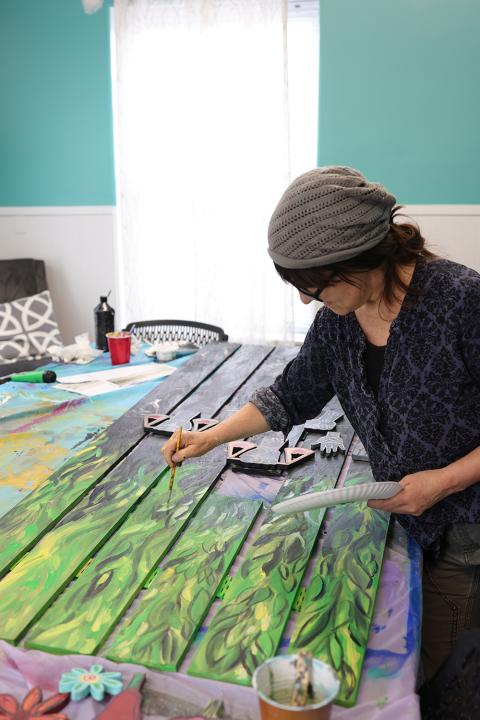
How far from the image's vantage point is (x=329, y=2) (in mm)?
3828

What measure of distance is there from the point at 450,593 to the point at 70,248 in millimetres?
3704

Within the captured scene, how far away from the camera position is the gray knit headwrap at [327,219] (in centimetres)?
121

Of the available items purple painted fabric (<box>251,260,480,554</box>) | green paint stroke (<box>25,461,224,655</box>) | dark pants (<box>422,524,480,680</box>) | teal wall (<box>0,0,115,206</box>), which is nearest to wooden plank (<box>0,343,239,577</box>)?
green paint stroke (<box>25,461,224,655</box>)

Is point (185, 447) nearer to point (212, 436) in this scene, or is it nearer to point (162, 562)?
point (212, 436)

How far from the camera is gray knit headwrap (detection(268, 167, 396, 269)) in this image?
121 centimetres

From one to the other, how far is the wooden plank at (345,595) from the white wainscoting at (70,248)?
3.38 meters

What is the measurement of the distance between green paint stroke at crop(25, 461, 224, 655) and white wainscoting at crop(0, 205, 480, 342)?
291 centimetres

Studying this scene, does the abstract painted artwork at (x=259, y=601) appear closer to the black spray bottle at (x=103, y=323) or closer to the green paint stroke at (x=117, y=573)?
the green paint stroke at (x=117, y=573)

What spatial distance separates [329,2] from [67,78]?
167cm

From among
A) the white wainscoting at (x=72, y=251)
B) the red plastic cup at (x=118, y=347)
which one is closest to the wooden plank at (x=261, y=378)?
the red plastic cup at (x=118, y=347)

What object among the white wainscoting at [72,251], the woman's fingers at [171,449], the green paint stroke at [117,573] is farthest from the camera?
the white wainscoting at [72,251]

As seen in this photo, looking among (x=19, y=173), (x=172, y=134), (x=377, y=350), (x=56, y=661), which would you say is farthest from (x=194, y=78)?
(x=56, y=661)

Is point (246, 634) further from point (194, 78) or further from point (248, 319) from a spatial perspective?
point (194, 78)

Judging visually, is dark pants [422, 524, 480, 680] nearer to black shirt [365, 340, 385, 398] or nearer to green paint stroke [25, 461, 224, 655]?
black shirt [365, 340, 385, 398]
